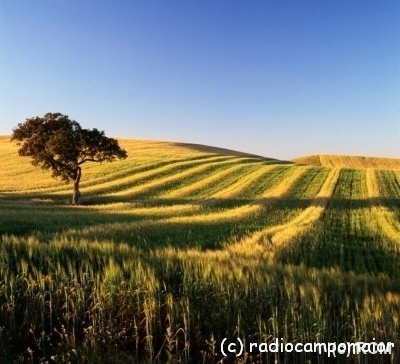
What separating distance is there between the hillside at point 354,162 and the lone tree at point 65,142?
50.8 meters

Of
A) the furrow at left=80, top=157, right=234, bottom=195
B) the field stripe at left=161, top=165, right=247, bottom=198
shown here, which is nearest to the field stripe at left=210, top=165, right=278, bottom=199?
the field stripe at left=161, top=165, right=247, bottom=198

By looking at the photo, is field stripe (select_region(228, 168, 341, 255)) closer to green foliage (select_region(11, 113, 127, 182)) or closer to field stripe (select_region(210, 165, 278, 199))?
field stripe (select_region(210, 165, 278, 199))

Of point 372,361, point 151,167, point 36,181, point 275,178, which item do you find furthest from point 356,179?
point 372,361

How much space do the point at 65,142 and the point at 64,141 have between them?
108mm

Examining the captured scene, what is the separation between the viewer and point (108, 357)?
4.90 m

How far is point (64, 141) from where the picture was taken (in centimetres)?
3394

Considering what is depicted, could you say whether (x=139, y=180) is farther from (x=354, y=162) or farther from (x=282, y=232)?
(x=354, y=162)

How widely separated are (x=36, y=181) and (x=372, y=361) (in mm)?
43007

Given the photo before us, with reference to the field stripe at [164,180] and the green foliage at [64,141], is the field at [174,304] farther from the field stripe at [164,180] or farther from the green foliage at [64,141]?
the field stripe at [164,180]

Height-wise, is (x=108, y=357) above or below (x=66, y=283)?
below

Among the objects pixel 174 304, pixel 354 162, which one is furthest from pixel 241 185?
pixel 354 162

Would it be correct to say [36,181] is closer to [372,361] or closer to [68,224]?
[68,224]

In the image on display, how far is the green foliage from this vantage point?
34688 millimetres

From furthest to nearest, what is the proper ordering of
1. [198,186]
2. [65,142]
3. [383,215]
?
[198,186] < [65,142] < [383,215]
